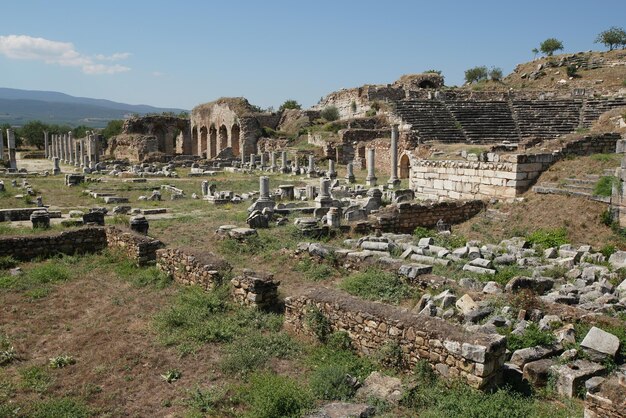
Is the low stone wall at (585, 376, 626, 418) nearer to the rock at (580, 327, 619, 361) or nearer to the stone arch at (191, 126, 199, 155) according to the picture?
the rock at (580, 327, 619, 361)

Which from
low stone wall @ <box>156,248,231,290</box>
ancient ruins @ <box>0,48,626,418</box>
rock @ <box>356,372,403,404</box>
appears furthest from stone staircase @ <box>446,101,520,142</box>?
rock @ <box>356,372,403,404</box>

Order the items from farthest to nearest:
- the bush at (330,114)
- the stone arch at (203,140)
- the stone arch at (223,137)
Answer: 1. the stone arch at (203,140)
2. the stone arch at (223,137)
3. the bush at (330,114)

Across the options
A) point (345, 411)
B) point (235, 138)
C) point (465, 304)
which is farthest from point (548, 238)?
point (235, 138)

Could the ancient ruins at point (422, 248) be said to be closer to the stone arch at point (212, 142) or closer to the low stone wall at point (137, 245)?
the low stone wall at point (137, 245)

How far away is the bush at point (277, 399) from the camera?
5234mm

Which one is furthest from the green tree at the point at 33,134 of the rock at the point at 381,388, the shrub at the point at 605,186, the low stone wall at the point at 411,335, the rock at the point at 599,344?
the rock at the point at 599,344

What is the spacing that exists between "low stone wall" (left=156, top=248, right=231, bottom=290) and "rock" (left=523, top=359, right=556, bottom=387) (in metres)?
5.34

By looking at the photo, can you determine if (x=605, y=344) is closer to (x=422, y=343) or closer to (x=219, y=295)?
(x=422, y=343)

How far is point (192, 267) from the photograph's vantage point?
9727 mm

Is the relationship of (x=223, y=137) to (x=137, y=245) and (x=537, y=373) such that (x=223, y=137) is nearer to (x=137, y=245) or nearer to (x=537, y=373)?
(x=137, y=245)

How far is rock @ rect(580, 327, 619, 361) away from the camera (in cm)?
574

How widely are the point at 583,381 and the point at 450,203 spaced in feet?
34.3

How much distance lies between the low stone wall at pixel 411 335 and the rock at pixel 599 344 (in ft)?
3.60

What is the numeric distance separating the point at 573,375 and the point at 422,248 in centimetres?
595
